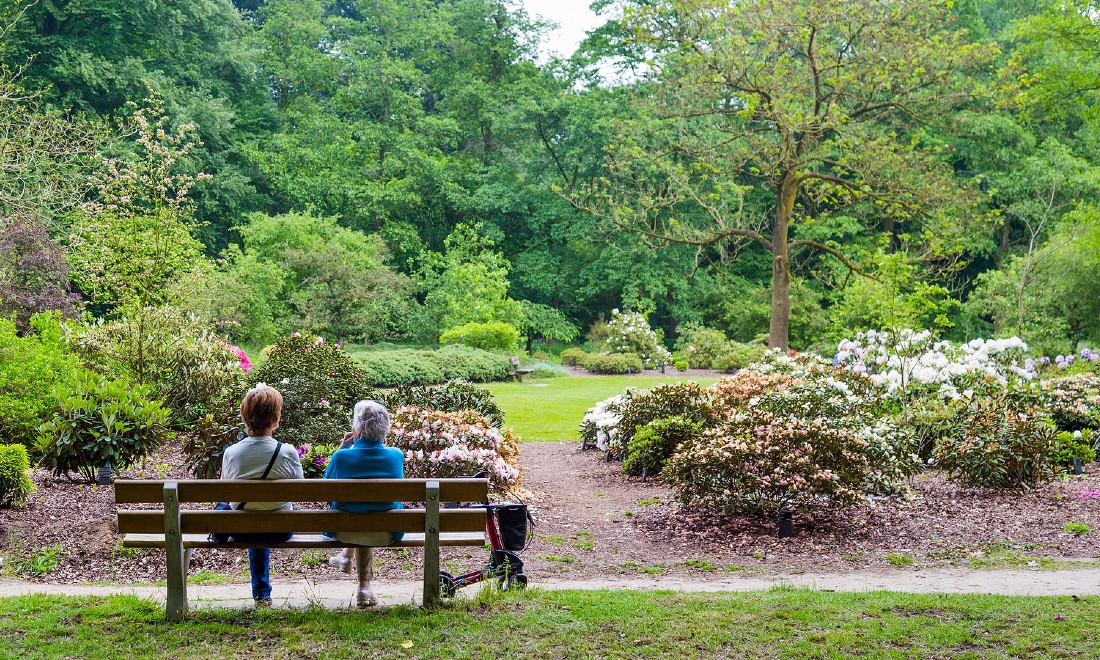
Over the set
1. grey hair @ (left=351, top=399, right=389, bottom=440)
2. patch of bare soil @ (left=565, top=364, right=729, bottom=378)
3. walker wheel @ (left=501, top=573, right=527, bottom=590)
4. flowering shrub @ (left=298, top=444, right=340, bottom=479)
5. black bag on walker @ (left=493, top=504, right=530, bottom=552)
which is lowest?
patch of bare soil @ (left=565, top=364, right=729, bottom=378)

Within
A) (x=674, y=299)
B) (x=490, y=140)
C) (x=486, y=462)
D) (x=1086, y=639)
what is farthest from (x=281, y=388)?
(x=490, y=140)

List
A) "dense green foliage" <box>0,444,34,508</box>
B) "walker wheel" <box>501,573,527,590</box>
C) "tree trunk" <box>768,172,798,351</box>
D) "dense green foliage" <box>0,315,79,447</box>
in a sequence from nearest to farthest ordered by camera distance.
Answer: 1. "walker wheel" <box>501,573,527,590</box>
2. "dense green foliage" <box>0,444,34,508</box>
3. "dense green foliage" <box>0,315,79,447</box>
4. "tree trunk" <box>768,172,798,351</box>

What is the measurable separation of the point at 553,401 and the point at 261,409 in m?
13.1

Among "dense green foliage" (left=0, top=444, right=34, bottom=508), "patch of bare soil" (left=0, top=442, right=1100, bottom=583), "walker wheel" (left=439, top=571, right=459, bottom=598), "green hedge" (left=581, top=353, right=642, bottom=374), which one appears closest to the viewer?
"walker wheel" (left=439, top=571, right=459, bottom=598)

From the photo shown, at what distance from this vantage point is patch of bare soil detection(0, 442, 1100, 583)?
5.82m

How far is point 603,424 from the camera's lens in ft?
35.0

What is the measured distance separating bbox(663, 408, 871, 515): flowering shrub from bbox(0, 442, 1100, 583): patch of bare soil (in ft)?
0.75

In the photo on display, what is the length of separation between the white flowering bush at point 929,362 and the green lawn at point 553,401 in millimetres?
2484

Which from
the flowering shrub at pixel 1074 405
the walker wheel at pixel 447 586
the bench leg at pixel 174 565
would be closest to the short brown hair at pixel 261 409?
the bench leg at pixel 174 565

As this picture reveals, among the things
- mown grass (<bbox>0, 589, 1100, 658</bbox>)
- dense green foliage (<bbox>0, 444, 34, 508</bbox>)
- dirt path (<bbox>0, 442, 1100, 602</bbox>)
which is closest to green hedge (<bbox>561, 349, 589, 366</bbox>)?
dirt path (<bbox>0, 442, 1100, 602</bbox>)

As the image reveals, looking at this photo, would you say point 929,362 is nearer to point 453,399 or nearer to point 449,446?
point 453,399

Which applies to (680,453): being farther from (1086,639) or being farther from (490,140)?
(490,140)

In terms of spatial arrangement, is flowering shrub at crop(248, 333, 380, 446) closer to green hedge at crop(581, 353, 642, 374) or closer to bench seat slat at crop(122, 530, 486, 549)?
bench seat slat at crop(122, 530, 486, 549)

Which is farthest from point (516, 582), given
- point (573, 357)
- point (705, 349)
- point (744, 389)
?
point (573, 357)
